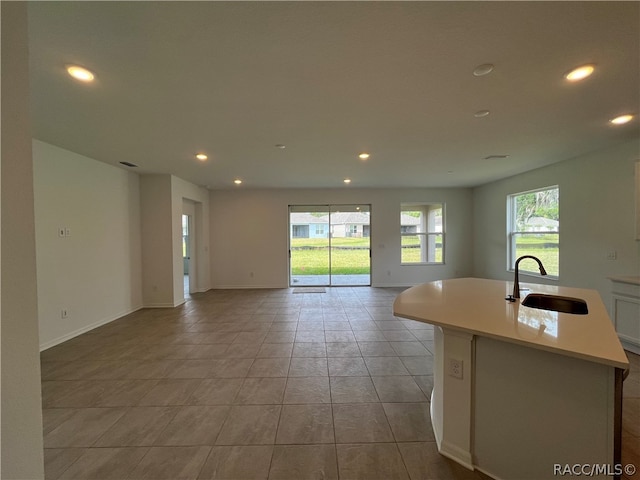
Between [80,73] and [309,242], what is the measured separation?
571 centimetres

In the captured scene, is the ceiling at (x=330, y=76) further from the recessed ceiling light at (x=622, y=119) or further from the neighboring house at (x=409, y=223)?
the neighboring house at (x=409, y=223)

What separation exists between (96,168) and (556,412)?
233 inches

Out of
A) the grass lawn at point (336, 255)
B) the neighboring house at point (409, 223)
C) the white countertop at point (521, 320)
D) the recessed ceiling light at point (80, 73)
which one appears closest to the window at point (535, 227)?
the grass lawn at point (336, 255)

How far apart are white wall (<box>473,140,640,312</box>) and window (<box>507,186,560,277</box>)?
0.71 ft

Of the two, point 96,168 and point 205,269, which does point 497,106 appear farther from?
point 205,269

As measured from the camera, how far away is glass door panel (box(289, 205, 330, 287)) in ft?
23.4

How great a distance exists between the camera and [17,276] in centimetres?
79

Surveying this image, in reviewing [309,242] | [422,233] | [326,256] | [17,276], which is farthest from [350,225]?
[17,276]

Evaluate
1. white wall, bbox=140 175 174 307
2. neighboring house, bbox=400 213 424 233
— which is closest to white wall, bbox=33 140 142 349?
white wall, bbox=140 175 174 307

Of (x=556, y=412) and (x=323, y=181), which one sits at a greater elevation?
(x=323, y=181)

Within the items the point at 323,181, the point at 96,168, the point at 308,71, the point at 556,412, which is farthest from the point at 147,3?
the point at 323,181

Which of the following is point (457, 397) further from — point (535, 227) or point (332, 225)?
point (332, 225)

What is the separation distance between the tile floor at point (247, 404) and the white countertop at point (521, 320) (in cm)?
90

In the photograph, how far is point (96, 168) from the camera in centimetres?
415
